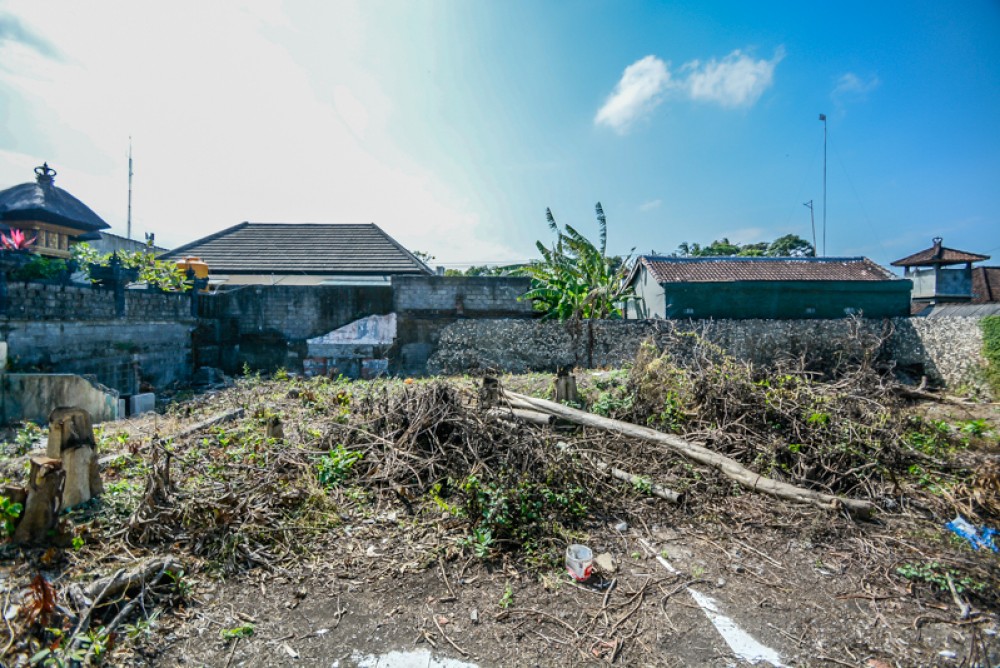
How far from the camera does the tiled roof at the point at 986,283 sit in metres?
19.6

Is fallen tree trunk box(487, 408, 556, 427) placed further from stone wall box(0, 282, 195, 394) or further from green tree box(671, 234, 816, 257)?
green tree box(671, 234, 816, 257)

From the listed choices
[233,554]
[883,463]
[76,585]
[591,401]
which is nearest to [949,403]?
[883,463]

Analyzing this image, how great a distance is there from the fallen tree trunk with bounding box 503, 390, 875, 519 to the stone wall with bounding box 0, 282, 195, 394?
24.9ft

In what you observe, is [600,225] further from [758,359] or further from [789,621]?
[789,621]

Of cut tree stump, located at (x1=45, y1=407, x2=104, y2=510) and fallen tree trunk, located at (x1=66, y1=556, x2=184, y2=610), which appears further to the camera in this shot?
cut tree stump, located at (x1=45, y1=407, x2=104, y2=510)

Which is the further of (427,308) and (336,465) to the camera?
(427,308)

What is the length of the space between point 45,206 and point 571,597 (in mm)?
15297

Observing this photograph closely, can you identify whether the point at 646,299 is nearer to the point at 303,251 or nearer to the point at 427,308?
the point at 427,308

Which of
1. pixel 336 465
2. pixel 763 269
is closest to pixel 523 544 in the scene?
pixel 336 465

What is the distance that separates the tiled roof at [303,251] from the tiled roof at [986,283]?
24.2 m

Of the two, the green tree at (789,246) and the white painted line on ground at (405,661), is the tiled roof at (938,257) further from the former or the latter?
the white painted line on ground at (405,661)

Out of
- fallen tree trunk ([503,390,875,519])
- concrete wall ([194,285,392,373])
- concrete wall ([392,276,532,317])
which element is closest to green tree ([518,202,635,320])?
concrete wall ([392,276,532,317])

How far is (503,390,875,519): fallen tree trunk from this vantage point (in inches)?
153

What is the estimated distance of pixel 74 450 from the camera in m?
3.38
